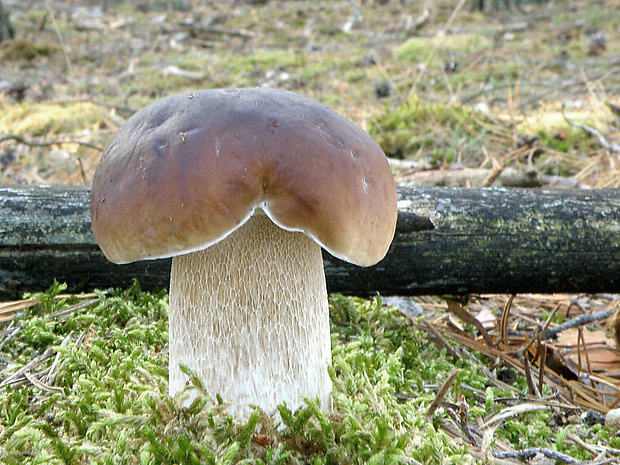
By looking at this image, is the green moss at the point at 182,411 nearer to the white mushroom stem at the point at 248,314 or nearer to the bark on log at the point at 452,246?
the white mushroom stem at the point at 248,314

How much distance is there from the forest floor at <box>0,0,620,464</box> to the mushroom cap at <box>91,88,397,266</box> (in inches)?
20.2

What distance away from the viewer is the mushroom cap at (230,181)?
116cm

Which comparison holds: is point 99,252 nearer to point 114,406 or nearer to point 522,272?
point 114,406

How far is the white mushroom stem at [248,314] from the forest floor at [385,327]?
94 millimetres

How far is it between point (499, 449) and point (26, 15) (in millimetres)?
14133

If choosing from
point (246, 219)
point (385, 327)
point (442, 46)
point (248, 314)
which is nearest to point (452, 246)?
point (385, 327)

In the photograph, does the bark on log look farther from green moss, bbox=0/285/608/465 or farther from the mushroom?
the mushroom

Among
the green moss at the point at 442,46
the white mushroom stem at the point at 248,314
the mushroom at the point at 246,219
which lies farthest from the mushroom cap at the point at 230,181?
the green moss at the point at 442,46

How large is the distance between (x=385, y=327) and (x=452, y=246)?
45 centimetres

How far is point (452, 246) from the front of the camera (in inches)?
88.6

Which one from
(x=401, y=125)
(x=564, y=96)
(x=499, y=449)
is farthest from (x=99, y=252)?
(x=564, y=96)

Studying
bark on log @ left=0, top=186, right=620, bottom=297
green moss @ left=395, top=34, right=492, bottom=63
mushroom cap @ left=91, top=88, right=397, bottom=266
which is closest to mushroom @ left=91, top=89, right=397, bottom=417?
mushroom cap @ left=91, top=88, right=397, bottom=266

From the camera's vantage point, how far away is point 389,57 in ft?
28.1

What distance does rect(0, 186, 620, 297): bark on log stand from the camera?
2.21 metres
